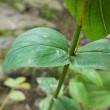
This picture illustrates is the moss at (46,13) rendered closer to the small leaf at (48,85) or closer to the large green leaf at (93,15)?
the small leaf at (48,85)

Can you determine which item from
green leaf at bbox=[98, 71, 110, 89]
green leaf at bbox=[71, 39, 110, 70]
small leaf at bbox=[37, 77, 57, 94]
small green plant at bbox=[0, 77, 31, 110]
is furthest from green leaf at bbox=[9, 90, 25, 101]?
green leaf at bbox=[71, 39, 110, 70]

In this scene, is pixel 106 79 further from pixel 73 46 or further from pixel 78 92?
pixel 73 46

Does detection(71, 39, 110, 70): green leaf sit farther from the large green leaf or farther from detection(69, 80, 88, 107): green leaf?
detection(69, 80, 88, 107): green leaf

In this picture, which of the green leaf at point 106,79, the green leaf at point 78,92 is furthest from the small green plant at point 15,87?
the green leaf at point 106,79

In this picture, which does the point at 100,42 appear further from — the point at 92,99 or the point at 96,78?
the point at 92,99

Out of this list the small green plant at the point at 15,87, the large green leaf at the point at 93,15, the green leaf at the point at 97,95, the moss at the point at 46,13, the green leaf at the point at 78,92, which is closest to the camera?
the large green leaf at the point at 93,15

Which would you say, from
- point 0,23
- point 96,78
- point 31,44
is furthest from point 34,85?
point 0,23

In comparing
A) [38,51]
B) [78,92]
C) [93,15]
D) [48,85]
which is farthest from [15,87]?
[93,15]
